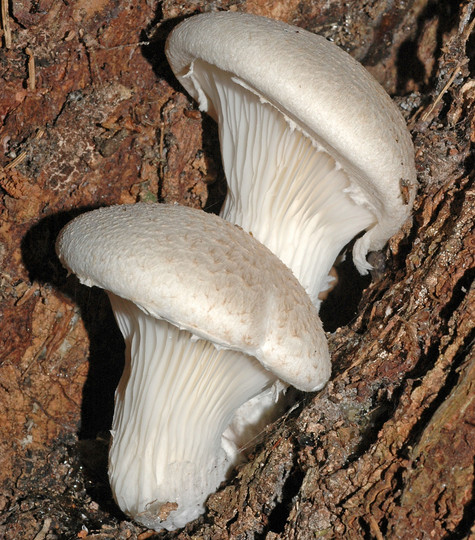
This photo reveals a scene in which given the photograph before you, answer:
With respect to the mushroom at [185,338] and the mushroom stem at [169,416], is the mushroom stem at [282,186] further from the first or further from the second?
the mushroom stem at [169,416]

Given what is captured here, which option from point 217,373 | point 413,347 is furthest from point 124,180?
point 413,347

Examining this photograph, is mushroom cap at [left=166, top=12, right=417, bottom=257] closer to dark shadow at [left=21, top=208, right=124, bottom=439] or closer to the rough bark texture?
the rough bark texture

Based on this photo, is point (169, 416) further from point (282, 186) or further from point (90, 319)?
point (282, 186)

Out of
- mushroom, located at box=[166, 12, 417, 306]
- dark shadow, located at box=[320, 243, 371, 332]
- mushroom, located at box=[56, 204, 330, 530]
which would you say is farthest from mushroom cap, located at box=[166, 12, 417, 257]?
dark shadow, located at box=[320, 243, 371, 332]

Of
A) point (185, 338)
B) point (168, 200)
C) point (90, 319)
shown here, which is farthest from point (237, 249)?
point (90, 319)

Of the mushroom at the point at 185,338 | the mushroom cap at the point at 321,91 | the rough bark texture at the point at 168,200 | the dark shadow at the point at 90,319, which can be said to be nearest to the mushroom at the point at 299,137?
the mushroom cap at the point at 321,91

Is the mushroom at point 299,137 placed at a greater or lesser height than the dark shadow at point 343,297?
greater
